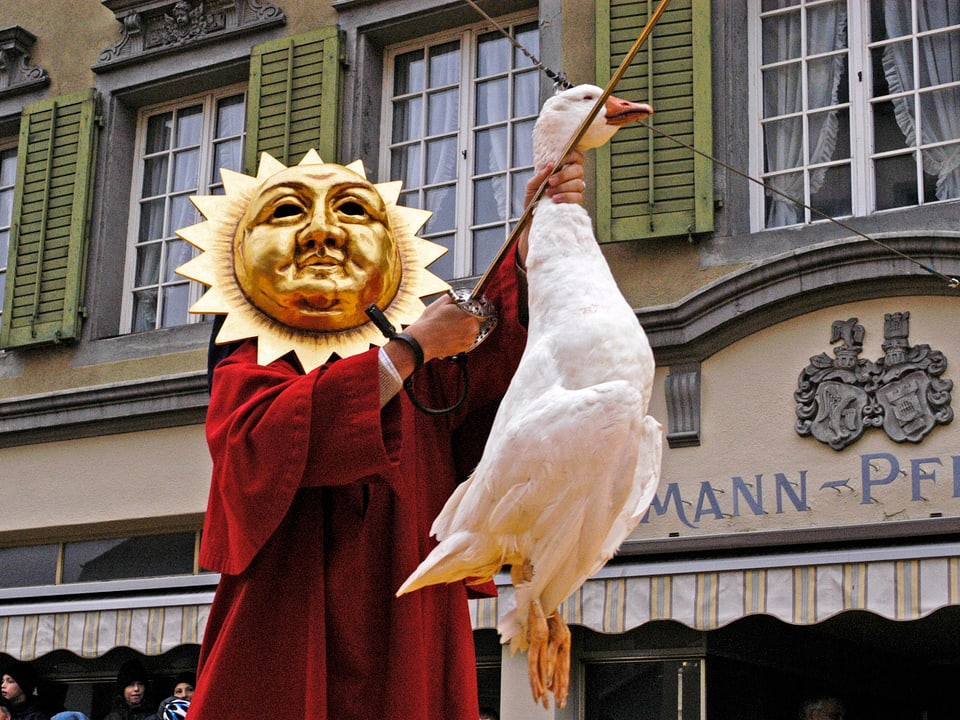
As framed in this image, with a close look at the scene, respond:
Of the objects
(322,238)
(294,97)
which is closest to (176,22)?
(294,97)

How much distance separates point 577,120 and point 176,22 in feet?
31.5

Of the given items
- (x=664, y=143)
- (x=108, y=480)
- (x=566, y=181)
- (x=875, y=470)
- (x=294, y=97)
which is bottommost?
(x=566, y=181)

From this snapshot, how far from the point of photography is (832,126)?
9508 mm

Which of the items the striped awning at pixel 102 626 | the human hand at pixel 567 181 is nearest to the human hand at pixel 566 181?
the human hand at pixel 567 181

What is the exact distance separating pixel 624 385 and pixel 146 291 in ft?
32.8

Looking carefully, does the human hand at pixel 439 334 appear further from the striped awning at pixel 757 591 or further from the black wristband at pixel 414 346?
the striped awning at pixel 757 591

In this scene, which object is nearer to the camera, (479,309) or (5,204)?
(479,309)

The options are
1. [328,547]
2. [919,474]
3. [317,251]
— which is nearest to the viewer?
[328,547]

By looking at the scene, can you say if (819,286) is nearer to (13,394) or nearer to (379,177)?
(379,177)

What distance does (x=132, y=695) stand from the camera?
32.3ft

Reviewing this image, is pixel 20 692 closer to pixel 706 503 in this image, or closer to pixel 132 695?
pixel 132 695

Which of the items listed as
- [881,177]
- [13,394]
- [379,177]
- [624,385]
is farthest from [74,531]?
[624,385]

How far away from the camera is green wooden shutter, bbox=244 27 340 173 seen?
11258 millimetres

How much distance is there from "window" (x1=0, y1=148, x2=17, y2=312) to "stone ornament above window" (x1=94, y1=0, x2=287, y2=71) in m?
1.35
